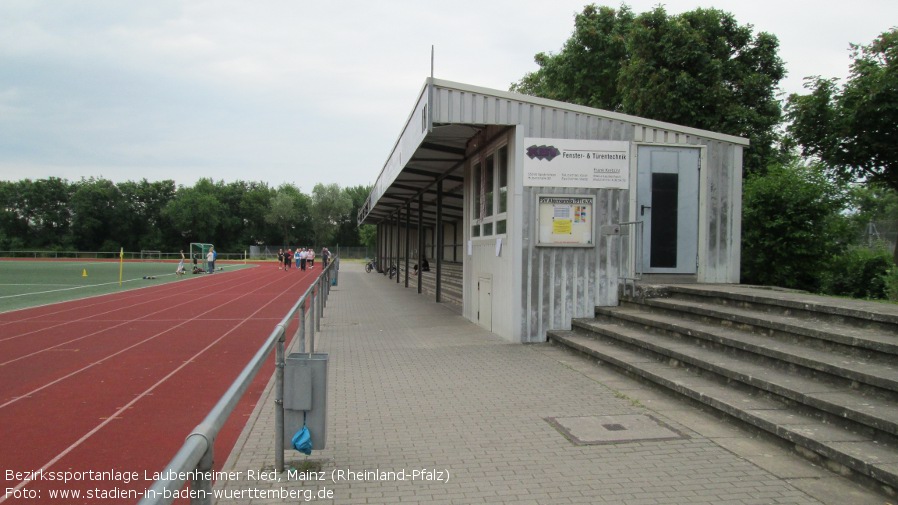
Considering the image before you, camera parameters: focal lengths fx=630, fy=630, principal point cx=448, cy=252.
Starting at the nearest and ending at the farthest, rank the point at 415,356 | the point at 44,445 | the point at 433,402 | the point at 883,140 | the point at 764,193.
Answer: the point at 44,445, the point at 433,402, the point at 415,356, the point at 764,193, the point at 883,140

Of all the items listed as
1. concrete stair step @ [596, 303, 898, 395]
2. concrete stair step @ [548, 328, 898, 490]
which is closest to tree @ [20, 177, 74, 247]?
concrete stair step @ [596, 303, 898, 395]

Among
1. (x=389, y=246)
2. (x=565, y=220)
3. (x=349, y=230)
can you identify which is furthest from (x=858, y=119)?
(x=349, y=230)

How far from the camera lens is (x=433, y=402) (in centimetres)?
666

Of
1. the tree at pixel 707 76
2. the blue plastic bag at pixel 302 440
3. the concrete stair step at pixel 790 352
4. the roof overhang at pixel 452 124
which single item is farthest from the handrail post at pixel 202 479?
the tree at pixel 707 76

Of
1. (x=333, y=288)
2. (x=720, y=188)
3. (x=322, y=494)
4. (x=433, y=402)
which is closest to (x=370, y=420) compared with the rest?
(x=433, y=402)

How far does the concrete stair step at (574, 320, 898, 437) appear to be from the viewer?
15.0ft

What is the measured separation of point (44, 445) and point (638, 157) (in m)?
9.13

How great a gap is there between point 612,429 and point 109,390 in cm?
568

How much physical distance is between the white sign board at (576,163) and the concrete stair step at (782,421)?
3516 mm

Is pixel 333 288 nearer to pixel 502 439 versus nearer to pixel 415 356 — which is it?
pixel 415 356

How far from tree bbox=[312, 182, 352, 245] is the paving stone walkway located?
A: 289 ft

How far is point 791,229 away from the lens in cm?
1452

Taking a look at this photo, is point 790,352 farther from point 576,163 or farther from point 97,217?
point 97,217

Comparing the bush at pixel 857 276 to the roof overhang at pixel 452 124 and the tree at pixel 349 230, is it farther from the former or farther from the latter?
the tree at pixel 349 230
